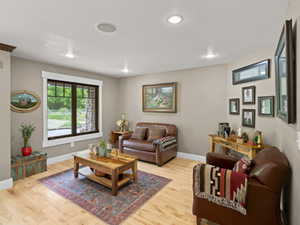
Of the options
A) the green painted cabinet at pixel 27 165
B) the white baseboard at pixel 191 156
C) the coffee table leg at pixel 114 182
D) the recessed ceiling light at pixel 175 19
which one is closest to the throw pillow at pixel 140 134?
the white baseboard at pixel 191 156

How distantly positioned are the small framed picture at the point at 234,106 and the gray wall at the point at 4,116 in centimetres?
429

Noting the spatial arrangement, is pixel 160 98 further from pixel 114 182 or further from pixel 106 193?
pixel 106 193

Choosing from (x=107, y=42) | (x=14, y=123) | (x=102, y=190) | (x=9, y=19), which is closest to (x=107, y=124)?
(x=14, y=123)

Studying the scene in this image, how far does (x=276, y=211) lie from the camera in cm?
138

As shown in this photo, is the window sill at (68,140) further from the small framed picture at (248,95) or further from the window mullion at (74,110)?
the small framed picture at (248,95)

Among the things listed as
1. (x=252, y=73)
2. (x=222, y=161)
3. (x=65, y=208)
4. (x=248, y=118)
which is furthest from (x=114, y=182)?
(x=252, y=73)

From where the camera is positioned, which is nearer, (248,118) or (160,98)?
(248,118)

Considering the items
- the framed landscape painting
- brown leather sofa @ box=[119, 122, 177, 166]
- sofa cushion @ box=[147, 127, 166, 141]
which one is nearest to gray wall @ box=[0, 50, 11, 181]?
brown leather sofa @ box=[119, 122, 177, 166]

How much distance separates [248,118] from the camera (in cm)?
293

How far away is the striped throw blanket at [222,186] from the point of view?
1452 mm

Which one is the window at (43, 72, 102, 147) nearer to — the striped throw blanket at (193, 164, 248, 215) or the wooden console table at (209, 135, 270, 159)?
the wooden console table at (209, 135, 270, 159)

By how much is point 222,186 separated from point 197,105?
2.67 m

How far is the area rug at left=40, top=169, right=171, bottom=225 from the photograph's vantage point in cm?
199

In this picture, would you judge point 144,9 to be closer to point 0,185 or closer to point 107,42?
point 107,42
